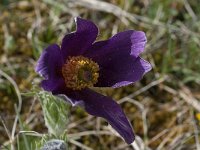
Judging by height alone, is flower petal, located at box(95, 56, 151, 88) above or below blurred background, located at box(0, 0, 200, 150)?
above

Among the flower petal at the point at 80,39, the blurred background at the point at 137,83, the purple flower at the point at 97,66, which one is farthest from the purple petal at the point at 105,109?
the blurred background at the point at 137,83

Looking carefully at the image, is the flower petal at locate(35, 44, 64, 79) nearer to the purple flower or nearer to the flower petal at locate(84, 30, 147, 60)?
the purple flower

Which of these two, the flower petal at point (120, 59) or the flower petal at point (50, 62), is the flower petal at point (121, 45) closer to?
the flower petal at point (120, 59)

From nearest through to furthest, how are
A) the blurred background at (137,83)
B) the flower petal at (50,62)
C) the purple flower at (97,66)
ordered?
the flower petal at (50,62) < the purple flower at (97,66) < the blurred background at (137,83)

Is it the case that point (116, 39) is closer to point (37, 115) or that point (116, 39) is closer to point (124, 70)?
point (124, 70)

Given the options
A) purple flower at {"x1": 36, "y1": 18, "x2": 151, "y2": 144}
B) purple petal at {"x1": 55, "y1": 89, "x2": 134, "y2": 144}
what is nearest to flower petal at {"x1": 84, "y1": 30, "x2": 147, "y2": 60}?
purple flower at {"x1": 36, "y1": 18, "x2": 151, "y2": 144}

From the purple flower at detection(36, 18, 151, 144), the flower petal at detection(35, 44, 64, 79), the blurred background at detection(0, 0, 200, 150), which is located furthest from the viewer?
the blurred background at detection(0, 0, 200, 150)

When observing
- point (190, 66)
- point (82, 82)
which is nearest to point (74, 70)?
point (82, 82)
